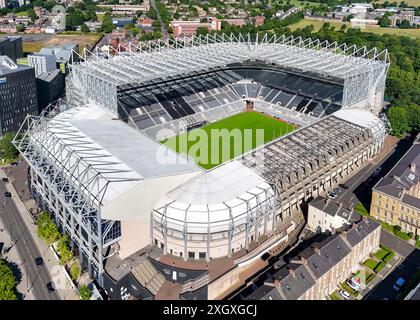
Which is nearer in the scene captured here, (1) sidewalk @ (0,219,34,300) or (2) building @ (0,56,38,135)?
(1) sidewalk @ (0,219,34,300)

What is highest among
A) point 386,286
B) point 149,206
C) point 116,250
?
point 149,206

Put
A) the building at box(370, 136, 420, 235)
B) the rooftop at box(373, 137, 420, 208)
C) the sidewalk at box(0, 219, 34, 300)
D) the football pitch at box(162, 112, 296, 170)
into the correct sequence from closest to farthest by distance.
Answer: the sidewalk at box(0, 219, 34, 300) < the building at box(370, 136, 420, 235) < the rooftop at box(373, 137, 420, 208) < the football pitch at box(162, 112, 296, 170)

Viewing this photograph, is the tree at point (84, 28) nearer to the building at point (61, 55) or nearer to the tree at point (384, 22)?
the building at point (61, 55)

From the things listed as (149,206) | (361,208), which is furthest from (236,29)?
(149,206)

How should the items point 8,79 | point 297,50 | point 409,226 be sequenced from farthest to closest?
point 297,50 < point 8,79 < point 409,226

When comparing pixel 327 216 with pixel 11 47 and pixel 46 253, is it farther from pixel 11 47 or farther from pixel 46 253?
pixel 11 47

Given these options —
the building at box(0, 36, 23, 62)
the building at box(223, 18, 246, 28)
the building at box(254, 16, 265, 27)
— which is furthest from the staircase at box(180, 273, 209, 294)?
the building at box(254, 16, 265, 27)

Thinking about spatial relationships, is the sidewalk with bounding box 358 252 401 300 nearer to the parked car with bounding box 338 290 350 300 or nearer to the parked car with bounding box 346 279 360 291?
the parked car with bounding box 346 279 360 291
